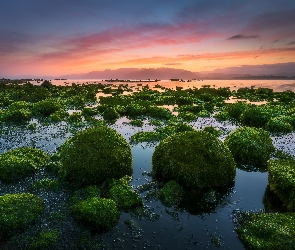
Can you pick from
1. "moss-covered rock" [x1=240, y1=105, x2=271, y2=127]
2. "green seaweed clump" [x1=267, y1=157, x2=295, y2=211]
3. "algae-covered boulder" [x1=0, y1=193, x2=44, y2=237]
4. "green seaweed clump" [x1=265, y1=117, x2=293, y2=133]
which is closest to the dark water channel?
"algae-covered boulder" [x1=0, y1=193, x2=44, y2=237]

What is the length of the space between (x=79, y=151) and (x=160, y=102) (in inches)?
1222

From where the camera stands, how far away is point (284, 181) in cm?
1142

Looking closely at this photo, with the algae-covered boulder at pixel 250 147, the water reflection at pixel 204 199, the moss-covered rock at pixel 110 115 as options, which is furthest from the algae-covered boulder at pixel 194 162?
the moss-covered rock at pixel 110 115

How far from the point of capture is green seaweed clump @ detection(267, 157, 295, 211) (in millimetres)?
10961

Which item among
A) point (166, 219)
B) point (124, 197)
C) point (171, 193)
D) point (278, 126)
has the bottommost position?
point (166, 219)

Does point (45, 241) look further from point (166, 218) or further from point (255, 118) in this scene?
point (255, 118)

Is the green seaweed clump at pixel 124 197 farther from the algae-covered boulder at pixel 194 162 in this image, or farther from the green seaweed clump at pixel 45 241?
the green seaweed clump at pixel 45 241

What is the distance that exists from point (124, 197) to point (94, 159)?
2721 mm

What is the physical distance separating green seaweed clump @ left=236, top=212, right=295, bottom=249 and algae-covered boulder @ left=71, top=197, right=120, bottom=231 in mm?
4703

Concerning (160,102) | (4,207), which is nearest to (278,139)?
(4,207)

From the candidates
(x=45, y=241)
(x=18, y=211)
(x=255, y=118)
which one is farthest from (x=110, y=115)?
(x=45, y=241)

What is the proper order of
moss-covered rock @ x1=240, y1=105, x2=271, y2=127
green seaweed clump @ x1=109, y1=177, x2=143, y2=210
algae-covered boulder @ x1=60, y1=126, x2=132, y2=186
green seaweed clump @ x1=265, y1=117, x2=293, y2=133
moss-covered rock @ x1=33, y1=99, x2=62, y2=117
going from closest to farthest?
green seaweed clump @ x1=109, y1=177, x2=143, y2=210 < algae-covered boulder @ x1=60, y1=126, x2=132, y2=186 < green seaweed clump @ x1=265, y1=117, x2=293, y2=133 < moss-covered rock @ x1=240, y1=105, x2=271, y2=127 < moss-covered rock @ x1=33, y1=99, x2=62, y2=117

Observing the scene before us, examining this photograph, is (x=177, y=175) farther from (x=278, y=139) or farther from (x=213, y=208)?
(x=278, y=139)

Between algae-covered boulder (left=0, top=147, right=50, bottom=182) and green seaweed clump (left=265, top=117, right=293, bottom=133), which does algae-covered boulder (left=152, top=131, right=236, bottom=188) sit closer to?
algae-covered boulder (left=0, top=147, right=50, bottom=182)
